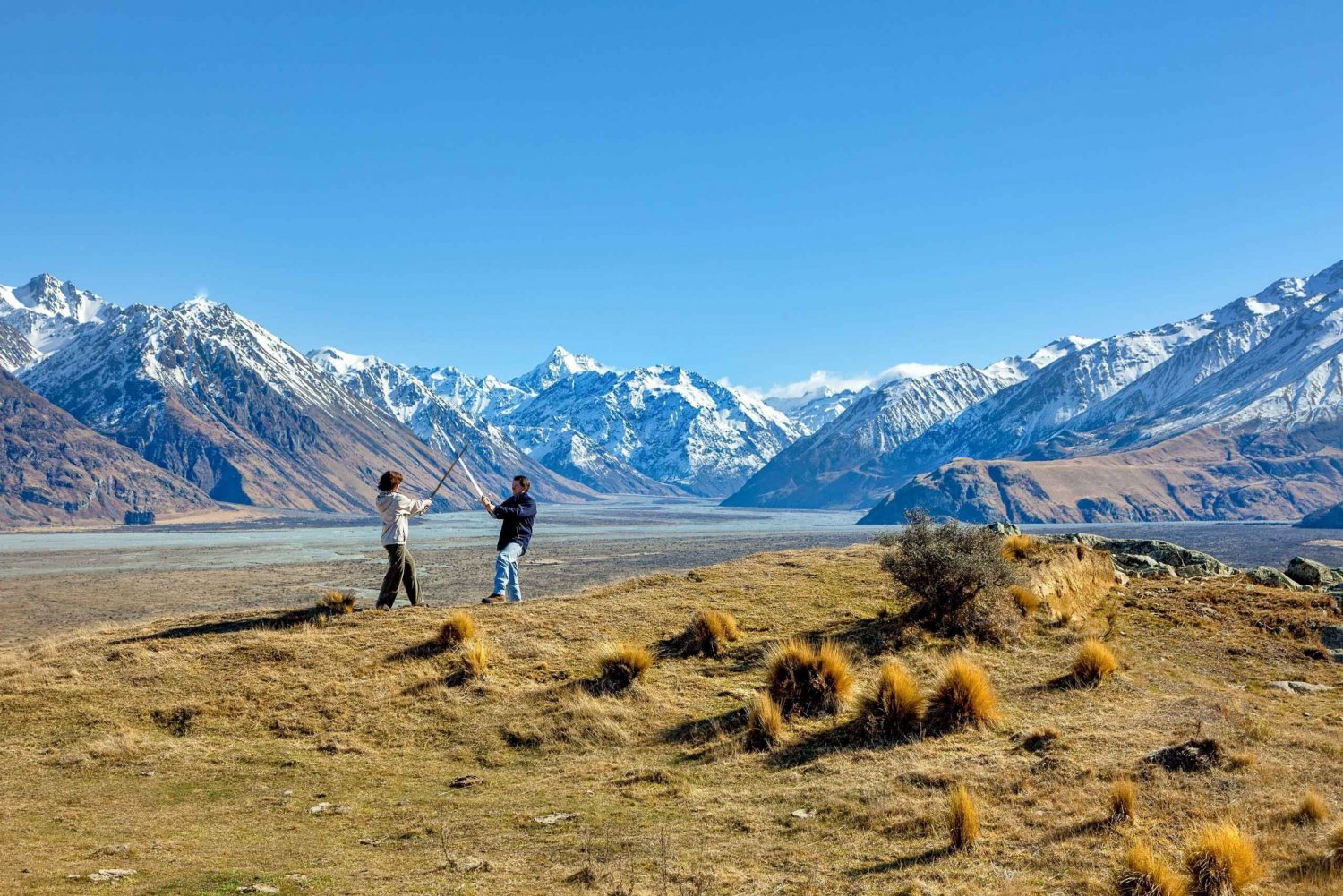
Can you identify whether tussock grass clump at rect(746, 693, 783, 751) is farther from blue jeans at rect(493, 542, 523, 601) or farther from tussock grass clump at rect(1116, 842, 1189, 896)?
blue jeans at rect(493, 542, 523, 601)

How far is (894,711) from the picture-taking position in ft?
39.1

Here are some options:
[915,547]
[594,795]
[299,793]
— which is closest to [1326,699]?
[915,547]

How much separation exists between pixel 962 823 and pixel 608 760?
4916 mm

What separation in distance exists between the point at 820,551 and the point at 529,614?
35.3ft

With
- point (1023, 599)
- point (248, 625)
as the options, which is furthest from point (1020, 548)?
point (248, 625)

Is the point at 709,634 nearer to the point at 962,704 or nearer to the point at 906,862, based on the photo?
the point at 962,704

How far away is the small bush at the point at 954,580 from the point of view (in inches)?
638

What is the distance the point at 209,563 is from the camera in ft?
346

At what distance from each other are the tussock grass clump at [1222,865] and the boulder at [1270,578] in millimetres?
18157

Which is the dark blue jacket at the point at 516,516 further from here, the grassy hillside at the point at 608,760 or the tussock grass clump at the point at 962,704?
the tussock grass clump at the point at 962,704

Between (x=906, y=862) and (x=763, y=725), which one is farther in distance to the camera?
(x=763, y=725)

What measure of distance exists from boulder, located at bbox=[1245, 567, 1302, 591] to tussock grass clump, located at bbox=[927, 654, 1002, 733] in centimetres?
1487

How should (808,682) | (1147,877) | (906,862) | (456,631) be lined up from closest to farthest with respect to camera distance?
(1147,877) < (906,862) < (808,682) < (456,631)

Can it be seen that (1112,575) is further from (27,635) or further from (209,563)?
(209,563)
